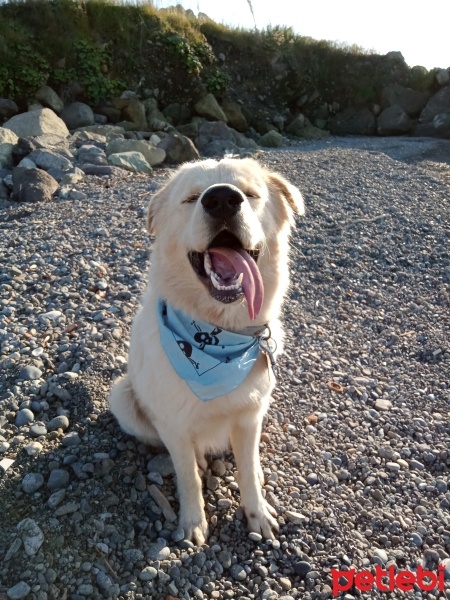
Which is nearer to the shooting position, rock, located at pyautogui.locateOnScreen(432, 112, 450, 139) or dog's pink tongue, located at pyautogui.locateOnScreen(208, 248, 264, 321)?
dog's pink tongue, located at pyautogui.locateOnScreen(208, 248, 264, 321)

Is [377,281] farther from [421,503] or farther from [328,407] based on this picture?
[421,503]

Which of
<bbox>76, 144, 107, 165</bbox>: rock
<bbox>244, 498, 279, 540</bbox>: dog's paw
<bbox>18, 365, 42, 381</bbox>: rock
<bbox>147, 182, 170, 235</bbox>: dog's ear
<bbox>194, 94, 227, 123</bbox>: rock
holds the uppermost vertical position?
<bbox>194, 94, 227, 123</bbox>: rock

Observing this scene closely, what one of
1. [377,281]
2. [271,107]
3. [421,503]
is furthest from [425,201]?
[271,107]

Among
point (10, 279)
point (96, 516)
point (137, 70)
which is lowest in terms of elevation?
point (96, 516)

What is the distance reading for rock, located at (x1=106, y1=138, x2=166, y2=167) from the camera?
30.9 ft

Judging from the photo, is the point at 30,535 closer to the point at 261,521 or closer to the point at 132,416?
the point at 132,416

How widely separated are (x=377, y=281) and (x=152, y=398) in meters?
3.98

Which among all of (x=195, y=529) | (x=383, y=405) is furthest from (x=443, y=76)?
(x=195, y=529)

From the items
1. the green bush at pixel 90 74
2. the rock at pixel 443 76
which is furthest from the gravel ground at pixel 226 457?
the rock at pixel 443 76

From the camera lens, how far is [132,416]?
2.70 meters

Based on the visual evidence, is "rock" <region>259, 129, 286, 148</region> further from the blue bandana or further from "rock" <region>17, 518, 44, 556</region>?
"rock" <region>17, 518, 44, 556</region>

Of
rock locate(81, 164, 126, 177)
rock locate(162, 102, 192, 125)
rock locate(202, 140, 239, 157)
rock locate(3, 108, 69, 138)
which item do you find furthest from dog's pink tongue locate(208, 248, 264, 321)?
rock locate(162, 102, 192, 125)

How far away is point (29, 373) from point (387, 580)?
2442 millimetres

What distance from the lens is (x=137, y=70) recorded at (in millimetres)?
14742
